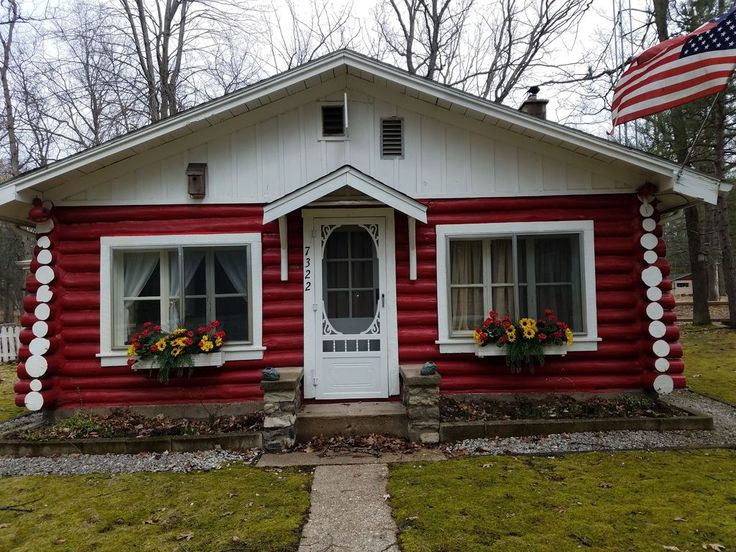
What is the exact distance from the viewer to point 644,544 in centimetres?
322

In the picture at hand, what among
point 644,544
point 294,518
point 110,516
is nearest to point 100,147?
point 110,516

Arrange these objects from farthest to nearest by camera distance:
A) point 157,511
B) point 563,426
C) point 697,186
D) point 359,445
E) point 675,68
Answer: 1. point 697,186
2. point 563,426
3. point 359,445
4. point 675,68
5. point 157,511

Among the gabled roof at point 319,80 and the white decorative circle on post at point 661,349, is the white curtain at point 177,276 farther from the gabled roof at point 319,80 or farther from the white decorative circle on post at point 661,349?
the white decorative circle on post at point 661,349

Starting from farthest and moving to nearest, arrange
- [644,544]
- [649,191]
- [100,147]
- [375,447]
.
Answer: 1. [649,191]
2. [100,147]
3. [375,447]
4. [644,544]

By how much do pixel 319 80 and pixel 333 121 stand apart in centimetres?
55

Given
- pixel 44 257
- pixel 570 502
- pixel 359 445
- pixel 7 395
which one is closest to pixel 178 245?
pixel 44 257

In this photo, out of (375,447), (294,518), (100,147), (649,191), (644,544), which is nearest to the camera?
(644,544)

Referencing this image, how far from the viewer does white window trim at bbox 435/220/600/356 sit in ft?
20.2

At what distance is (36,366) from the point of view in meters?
5.85

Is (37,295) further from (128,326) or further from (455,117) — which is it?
(455,117)

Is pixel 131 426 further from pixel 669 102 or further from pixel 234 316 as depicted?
pixel 669 102

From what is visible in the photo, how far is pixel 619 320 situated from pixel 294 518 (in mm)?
4923

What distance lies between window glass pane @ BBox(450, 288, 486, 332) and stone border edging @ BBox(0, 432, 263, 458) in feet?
9.70

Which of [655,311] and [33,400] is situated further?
[655,311]
